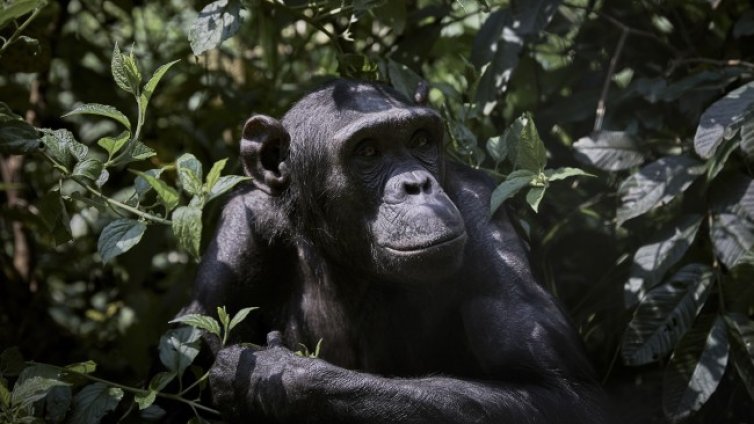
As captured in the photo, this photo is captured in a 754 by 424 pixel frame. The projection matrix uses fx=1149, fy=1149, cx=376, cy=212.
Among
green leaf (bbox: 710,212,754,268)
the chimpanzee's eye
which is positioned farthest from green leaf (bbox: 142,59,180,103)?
green leaf (bbox: 710,212,754,268)

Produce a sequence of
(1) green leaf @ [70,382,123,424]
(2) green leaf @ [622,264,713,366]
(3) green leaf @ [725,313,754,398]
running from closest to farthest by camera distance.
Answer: (1) green leaf @ [70,382,123,424] → (3) green leaf @ [725,313,754,398] → (2) green leaf @ [622,264,713,366]

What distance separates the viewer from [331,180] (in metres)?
4.87

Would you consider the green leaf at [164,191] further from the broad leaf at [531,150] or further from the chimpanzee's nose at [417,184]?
the broad leaf at [531,150]

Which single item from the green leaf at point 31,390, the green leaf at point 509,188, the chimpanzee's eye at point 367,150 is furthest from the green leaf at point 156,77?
the green leaf at point 509,188

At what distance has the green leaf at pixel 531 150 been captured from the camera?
14.9 feet

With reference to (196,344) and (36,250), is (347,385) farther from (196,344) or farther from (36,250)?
(36,250)

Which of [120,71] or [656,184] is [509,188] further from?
[120,71]

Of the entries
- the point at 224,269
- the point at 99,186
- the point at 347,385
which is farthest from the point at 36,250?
the point at 347,385

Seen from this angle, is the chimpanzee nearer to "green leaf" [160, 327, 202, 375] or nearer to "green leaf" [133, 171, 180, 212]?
"green leaf" [160, 327, 202, 375]

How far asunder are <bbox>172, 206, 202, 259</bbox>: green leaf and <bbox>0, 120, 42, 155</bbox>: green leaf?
659 mm

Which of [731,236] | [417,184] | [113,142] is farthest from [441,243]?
[731,236]

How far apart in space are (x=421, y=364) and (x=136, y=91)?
1722mm

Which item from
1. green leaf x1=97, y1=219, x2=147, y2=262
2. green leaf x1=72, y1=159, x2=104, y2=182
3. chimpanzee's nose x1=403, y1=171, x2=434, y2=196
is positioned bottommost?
green leaf x1=97, y1=219, x2=147, y2=262

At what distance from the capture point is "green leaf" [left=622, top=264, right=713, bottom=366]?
196 inches
